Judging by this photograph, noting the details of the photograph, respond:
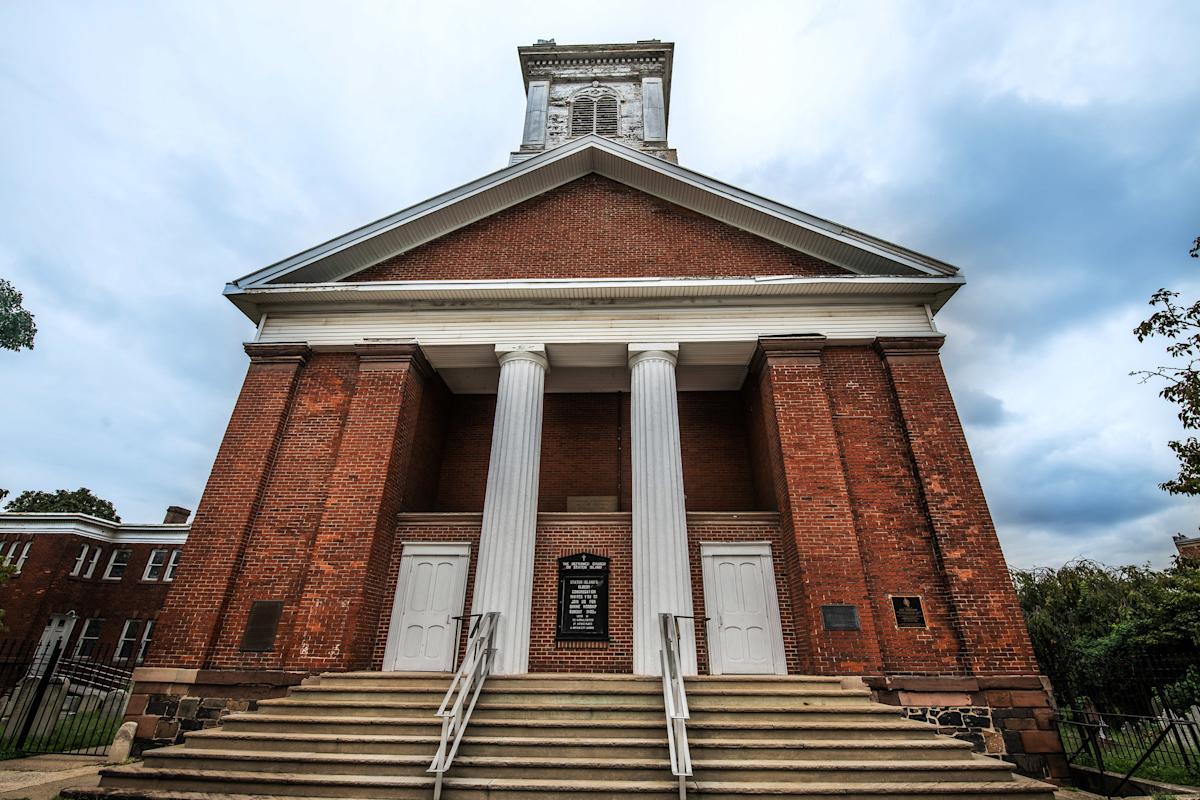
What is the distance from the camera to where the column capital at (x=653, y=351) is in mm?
11539

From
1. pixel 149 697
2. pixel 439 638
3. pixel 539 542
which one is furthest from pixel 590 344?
pixel 149 697

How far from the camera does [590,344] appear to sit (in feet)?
38.5

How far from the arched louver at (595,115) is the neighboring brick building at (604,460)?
7.06 meters

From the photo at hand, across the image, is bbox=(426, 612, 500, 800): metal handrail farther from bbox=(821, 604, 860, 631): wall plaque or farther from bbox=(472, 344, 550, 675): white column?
bbox=(821, 604, 860, 631): wall plaque

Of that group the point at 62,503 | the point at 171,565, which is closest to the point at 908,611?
the point at 171,565

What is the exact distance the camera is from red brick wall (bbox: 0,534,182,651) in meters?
21.4

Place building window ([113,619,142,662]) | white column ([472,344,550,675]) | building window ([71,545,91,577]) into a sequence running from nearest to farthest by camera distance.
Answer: white column ([472,344,550,675])
building window ([71,545,91,577])
building window ([113,619,142,662])

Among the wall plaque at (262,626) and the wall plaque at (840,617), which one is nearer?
the wall plaque at (840,617)

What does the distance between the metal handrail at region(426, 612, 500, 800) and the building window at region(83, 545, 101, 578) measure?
25.2 meters

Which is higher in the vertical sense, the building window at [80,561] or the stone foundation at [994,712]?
the building window at [80,561]

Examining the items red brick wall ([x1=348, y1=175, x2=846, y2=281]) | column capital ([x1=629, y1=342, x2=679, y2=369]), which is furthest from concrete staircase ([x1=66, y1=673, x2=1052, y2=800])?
red brick wall ([x1=348, y1=175, x2=846, y2=281])

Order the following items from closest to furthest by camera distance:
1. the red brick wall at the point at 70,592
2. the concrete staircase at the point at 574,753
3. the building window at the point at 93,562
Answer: the concrete staircase at the point at 574,753 → the red brick wall at the point at 70,592 → the building window at the point at 93,562

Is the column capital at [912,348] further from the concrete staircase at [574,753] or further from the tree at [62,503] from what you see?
the tree at [62,503]

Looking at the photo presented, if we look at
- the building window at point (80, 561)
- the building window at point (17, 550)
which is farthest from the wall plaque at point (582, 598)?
the building window at point (17, 550)
